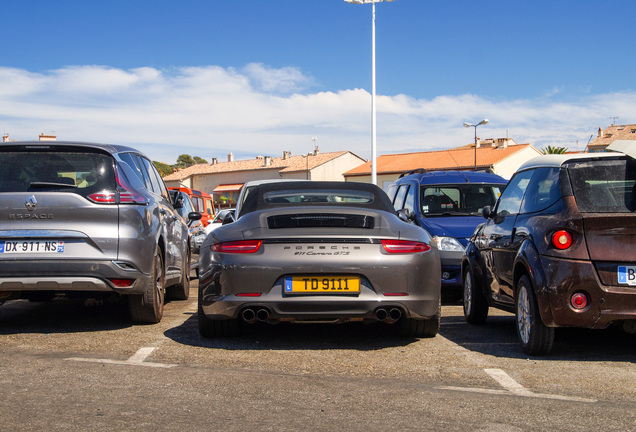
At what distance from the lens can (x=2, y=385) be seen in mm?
4668

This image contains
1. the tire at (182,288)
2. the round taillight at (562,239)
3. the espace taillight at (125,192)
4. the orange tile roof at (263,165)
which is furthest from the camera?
the orange tile roof at (263,165)

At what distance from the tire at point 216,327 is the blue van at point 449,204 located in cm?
389

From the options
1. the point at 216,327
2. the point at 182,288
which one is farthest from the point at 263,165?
the point at 216,327

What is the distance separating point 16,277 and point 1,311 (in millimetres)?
2472

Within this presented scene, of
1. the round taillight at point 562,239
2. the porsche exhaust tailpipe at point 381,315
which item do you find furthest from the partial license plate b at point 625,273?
the porsche exhaust tailpipe at point 381,315

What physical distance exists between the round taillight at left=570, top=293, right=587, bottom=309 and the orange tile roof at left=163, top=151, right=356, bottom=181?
84.7 m

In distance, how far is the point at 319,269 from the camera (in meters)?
5.82

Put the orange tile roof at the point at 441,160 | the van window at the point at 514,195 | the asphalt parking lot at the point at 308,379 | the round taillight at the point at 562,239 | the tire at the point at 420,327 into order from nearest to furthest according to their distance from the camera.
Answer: the asphalt parking lot at the point at 308,379
the round taillight at the point at 562,239
the tire at the point at 420,327
the van window at the point at 514,195
the orange tile roof at the point at 441,160

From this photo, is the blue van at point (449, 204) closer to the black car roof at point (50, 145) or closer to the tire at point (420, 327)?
the tire at point (420, 327)

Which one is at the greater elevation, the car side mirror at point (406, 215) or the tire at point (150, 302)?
the car side mirror at point (406, 215)

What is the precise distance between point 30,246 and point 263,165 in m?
97.3

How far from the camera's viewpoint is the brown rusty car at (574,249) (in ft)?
17.6

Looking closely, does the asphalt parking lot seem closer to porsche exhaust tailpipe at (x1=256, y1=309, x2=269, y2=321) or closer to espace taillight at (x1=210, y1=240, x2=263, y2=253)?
porsche exhaust tailpipe at (x1=256, y1=309, x2=269, y2=321)

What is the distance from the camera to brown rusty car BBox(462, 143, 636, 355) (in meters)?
5.38
